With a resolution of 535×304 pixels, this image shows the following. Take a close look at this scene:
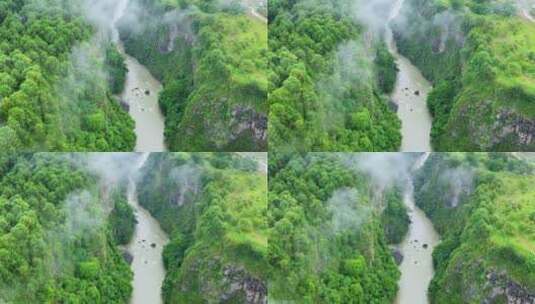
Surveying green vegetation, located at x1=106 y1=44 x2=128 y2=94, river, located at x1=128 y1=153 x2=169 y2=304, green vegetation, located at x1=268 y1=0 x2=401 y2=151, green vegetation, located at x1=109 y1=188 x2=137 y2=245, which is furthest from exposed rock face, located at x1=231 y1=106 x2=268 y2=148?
green vegetation, located at x1=109 y1=188 x2=137 y2=245

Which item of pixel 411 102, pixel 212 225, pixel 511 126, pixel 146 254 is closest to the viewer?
pixel 212 225

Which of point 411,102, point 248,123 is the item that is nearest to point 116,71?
point 248,123

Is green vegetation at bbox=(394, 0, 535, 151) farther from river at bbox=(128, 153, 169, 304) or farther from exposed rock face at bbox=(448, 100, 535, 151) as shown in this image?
river at bbox=(128, 153, 169, 304)

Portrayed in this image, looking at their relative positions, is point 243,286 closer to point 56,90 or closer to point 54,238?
point 54,238

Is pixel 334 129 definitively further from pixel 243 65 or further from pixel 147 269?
pixel 147 269

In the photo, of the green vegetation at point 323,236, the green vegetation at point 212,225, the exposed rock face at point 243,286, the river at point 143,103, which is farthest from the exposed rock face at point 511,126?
the river at point 143,103

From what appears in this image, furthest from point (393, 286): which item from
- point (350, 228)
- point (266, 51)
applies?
point (266, 51)
